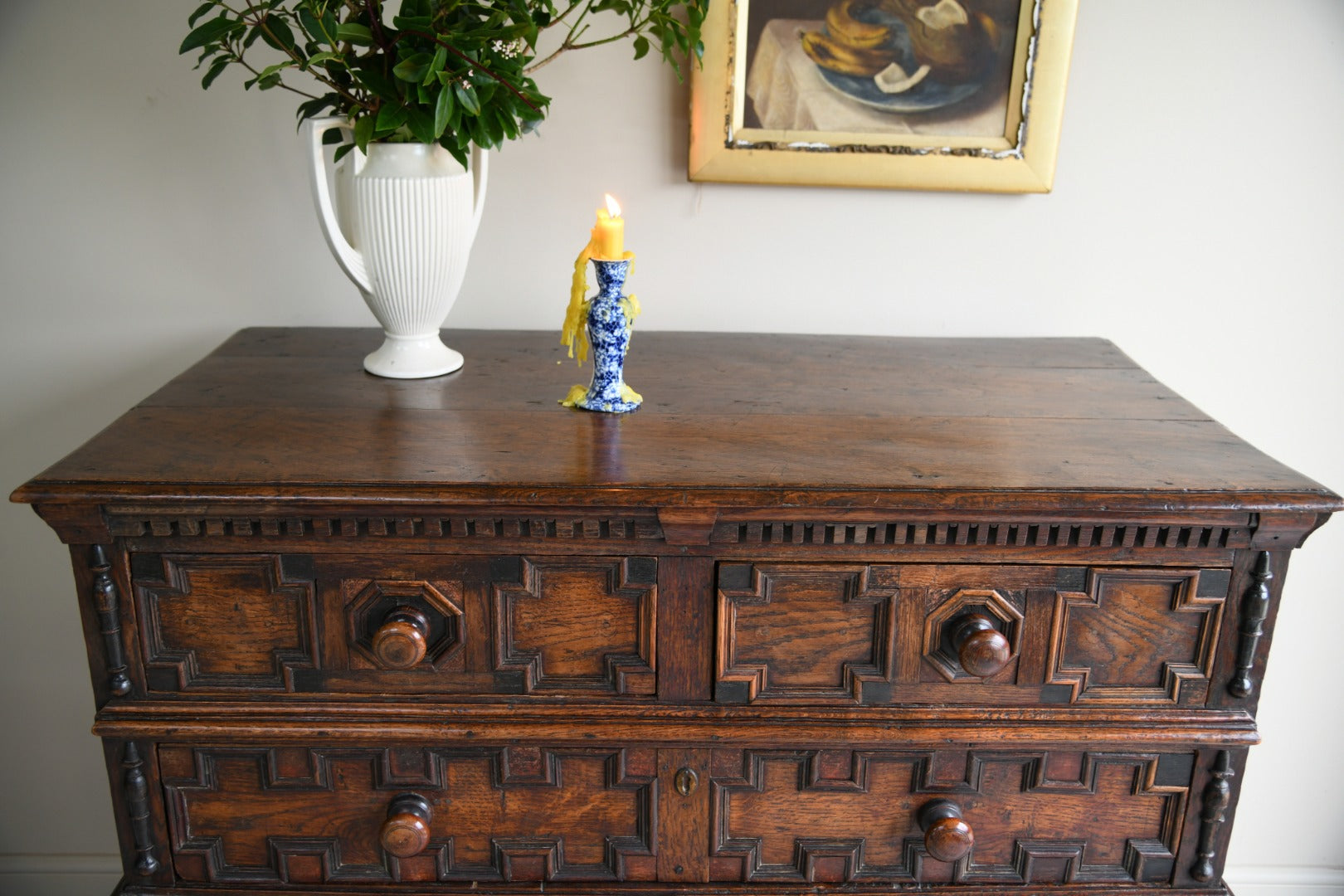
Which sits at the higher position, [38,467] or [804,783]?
[38,467]

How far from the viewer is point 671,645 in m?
1.22

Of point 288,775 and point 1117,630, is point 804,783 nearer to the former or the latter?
point 1117,630

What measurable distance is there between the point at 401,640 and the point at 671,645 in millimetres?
303

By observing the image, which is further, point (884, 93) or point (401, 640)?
point (884, 93)

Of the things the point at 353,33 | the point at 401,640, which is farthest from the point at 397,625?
the point at 353,33

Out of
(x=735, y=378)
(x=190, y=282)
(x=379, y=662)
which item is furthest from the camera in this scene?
(x=190, y=282)

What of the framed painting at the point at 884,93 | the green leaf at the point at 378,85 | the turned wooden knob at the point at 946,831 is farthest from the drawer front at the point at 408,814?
the framed painting at the point at 884,93

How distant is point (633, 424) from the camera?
1.32 meters

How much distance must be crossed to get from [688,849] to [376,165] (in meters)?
0.95

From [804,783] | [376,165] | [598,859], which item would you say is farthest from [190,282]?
[804,783]

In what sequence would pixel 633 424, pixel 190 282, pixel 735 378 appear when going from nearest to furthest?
pixel 633 424
pixel 735 378
pixel 190 282

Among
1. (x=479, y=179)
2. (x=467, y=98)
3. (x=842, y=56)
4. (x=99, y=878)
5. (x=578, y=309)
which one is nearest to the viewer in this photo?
(x=467, y=98)

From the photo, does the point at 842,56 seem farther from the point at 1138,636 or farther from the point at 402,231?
the point at 1138,636

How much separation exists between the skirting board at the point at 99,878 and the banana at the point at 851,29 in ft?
5.64
